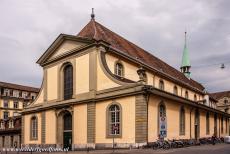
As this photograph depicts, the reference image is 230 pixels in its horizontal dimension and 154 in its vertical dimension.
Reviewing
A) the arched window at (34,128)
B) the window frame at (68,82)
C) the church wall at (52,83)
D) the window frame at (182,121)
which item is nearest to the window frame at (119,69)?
the window frame at (68,82)

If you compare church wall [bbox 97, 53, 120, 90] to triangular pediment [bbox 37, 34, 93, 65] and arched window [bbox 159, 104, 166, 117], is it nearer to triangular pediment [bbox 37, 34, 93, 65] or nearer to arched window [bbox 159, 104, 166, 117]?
triangular pediment [bbox 37, 34, 93, 65]

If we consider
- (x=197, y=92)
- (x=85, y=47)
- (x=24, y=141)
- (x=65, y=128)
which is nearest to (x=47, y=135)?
(x=65, y=128)

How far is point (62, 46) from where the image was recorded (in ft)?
115

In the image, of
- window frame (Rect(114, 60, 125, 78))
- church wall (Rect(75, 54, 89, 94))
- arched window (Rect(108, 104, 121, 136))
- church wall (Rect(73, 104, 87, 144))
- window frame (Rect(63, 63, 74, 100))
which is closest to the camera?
arched window (Rect(108, 104, 121, 136))

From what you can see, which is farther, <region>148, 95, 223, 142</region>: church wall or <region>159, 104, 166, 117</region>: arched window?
<region>159, 104, 166, 117</region>: arched window

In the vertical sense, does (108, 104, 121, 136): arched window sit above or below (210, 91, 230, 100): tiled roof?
below

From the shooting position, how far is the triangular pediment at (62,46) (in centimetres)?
3241

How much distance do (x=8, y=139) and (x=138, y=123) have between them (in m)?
32.0

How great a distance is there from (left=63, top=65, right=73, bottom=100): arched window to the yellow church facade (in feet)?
0.07

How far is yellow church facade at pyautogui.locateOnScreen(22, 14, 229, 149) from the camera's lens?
26281 mm

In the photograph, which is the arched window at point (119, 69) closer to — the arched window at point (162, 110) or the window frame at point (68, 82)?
the window frame at point (68, 82)

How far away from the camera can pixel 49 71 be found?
1459 inches

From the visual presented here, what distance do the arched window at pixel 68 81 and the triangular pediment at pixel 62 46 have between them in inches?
65.5

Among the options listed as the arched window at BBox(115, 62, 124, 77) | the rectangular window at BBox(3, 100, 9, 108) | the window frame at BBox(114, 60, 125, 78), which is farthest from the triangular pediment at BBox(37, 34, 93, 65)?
the rectangular window at BBox(3, 100, 9, 108)
